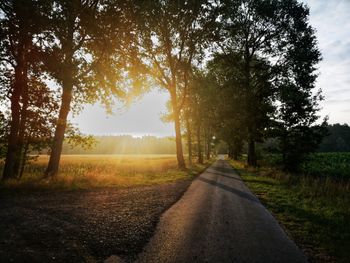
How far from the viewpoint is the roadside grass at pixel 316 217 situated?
19.1 feet

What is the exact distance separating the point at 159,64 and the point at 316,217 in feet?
72.9

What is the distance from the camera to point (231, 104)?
29.7 metres

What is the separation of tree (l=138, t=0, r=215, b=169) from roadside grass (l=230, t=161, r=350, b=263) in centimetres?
1557

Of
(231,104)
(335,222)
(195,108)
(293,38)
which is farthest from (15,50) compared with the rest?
(195,108)

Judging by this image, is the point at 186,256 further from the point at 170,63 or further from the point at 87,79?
the point at 170,63

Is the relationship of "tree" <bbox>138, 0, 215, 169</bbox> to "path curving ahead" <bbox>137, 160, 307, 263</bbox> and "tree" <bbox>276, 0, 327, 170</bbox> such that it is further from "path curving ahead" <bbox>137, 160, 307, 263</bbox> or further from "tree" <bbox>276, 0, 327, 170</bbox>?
"path curving ahead" <bbox>137, 160, 307, 263</bbox>

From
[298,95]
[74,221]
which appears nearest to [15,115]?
[74,221]

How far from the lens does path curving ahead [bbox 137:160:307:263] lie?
5.19 m

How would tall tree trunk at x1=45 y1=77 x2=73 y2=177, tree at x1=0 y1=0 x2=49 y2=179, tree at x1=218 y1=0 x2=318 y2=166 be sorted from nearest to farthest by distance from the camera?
tree at x1=0 y1=0 x2=49 y2=179 → tall tree trunk at x1=45 y1=77 x2=73 y2=177 → tree at x1=218 y1=0 x2=318 y2=166

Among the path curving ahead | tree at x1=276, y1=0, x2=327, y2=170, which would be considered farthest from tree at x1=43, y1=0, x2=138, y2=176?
tree at x1=276, y1=0, x2=327, y2=170

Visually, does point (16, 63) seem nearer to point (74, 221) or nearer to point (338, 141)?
point (74, 221)

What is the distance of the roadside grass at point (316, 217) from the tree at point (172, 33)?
51.1ft

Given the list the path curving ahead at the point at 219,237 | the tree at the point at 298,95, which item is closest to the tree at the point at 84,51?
the path curving ahead at the point at 219,237

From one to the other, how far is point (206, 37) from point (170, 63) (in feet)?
14.1
